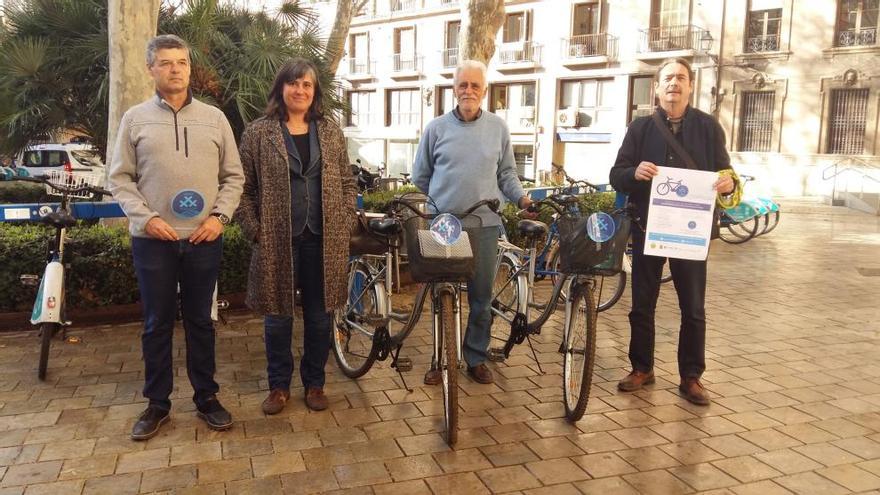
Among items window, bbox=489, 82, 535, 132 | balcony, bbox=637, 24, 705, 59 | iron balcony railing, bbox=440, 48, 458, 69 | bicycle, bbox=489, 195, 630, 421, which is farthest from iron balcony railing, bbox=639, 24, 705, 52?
bicycle, bbox=489, 195, 630, 421

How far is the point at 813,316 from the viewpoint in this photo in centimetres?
659

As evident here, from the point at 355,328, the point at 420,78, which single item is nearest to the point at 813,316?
the point at 355,328

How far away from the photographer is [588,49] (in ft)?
105

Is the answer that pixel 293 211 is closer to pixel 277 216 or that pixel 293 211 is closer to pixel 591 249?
pixel 277 216

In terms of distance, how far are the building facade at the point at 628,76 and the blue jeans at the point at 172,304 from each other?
16.3 m

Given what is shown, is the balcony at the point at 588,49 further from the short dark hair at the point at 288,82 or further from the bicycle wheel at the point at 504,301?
the short dark hair at the point at 288,82

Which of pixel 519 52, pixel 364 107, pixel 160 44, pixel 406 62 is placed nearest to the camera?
pixel 160 44

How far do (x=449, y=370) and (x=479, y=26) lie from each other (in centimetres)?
711

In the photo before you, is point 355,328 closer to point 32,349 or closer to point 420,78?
point 32,349

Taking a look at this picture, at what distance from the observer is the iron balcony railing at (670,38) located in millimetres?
28641

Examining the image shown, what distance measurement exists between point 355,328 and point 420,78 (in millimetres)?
35226

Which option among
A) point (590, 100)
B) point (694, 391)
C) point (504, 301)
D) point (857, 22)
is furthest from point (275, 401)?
point (590, 100)

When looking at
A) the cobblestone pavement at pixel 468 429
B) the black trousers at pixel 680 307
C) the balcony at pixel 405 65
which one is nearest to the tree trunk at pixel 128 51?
the cobblestone pavement at pixel 468 429

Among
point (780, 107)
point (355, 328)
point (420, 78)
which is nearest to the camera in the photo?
point (355, 328)
